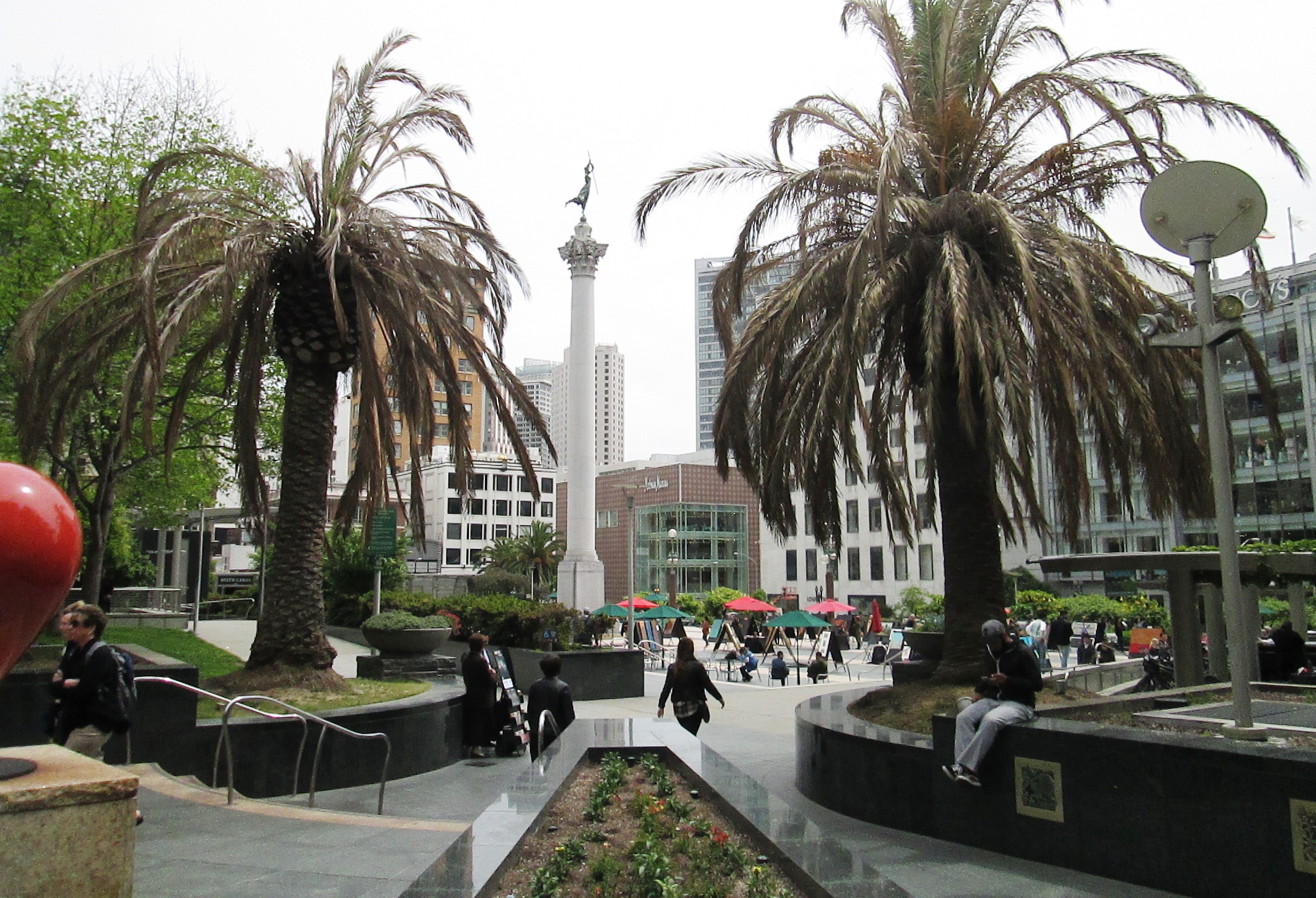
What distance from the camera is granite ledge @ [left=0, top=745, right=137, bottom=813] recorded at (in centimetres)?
338

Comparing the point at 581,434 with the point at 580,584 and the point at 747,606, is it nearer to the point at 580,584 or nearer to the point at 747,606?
the point at 580,584

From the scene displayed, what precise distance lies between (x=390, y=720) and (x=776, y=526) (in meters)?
5.00

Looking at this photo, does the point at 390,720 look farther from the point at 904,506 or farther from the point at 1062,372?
the point at 1062,372

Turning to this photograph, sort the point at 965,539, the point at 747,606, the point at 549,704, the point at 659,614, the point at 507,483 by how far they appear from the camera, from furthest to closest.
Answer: the point at 507,483 < the point at 747,606 < the point at 659,614 < the point at 965,539 < the point at 549,704

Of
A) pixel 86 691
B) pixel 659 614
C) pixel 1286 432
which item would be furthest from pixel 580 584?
pixel 86 691

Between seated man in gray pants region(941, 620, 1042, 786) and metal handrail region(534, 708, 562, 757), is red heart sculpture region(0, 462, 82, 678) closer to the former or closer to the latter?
seated man in gray pants region(941, 620, 1042, 786)

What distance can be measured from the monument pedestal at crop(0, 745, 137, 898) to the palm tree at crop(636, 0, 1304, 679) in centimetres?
770

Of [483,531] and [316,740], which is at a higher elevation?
[483,531]

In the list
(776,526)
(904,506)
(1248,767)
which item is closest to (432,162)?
(776,526)

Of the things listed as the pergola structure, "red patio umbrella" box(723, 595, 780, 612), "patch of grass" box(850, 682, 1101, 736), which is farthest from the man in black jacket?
"red patio umbrella" box(723, 595, 780, 612)

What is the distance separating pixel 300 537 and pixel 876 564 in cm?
6198

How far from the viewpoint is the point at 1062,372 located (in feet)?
32.8

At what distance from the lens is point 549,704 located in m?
10.4

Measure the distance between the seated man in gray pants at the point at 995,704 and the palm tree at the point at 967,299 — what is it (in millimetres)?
2887
